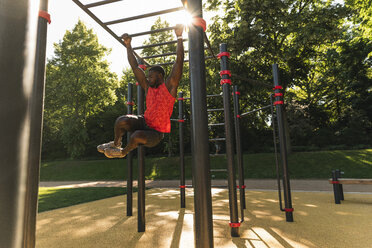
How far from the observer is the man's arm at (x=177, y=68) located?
2391 millimetres

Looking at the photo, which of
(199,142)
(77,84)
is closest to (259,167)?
(199,142)

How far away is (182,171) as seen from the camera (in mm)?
6191

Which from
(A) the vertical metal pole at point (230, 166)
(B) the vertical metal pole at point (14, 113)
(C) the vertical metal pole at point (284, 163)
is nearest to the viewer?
(B) the vertical metal pole at point (14, 113)

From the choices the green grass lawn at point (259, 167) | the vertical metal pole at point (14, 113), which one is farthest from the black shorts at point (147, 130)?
the green grass lawn at point (259, 167)

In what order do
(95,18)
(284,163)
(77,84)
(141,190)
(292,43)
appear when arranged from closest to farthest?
(95,18)
(141,190)
(284,163)
(292,43)
(77,84)

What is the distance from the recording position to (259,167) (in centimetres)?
1393

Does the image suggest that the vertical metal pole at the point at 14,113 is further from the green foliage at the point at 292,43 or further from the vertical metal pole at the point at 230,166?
the green foliage at the point at 292,43

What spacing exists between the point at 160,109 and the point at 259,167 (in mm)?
12664

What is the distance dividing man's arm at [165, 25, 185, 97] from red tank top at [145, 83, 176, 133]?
0.07 m

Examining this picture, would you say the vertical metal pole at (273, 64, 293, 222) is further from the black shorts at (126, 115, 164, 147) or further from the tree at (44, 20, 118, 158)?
the tree at (44, 20, 118, 158)

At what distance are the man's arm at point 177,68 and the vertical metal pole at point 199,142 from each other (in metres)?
0.56

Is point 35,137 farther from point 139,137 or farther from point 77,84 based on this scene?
point 77,84

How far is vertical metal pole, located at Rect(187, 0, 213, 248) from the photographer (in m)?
1.60

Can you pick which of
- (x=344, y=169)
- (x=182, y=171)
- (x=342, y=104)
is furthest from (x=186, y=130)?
(x=342, y=104)
